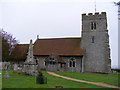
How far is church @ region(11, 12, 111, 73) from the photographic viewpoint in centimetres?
4534

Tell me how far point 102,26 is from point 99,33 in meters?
1.72

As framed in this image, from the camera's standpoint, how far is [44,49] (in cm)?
5062

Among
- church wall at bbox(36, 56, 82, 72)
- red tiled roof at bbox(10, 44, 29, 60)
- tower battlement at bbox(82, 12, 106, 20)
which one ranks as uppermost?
tower battlement at bbox(82, 12, 106, 20)

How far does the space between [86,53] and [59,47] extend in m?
7.20

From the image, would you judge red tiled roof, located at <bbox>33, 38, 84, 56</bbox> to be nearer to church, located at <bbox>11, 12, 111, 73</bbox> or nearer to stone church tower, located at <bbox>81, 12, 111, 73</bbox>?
church, located at <bbox>11, 12, 111, 73</bbox>

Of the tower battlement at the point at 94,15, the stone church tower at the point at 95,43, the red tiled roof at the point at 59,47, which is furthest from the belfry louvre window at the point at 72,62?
the tower battlement at the point at 94,15

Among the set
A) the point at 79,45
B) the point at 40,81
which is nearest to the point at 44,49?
the point at 79,45

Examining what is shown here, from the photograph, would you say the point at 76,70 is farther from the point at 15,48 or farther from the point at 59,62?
the point at 15,48

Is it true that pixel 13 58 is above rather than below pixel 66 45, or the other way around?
below

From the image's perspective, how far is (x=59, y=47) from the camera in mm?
50156

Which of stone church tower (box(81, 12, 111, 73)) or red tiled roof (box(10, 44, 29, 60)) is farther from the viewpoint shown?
red tiled roof (box(10, 44, 29, 60))

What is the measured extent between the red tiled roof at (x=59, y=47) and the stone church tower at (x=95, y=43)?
2082 millimetres

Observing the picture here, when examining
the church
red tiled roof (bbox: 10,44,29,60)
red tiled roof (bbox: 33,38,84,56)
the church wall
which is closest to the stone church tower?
the church

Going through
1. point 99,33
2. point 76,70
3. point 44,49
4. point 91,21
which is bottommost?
point 76,70
